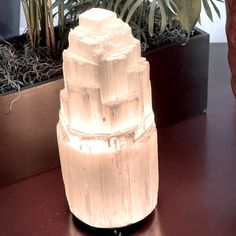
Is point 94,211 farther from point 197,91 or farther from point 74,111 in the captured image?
point 197,91

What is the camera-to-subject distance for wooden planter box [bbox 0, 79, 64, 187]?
851 mm

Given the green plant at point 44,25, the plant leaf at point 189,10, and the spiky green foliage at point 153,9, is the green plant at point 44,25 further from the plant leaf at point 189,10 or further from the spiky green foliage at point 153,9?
the plant leaf at point 189,10

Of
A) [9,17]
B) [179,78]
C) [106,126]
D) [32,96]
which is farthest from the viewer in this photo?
[9,17]

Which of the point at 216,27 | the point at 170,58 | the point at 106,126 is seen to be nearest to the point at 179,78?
the point at 170,58

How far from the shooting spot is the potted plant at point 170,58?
36.7 inches

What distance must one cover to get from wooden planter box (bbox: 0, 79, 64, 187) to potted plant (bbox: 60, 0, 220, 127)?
148 mm

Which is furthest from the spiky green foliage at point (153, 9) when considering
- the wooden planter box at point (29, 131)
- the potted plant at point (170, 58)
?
the wooden planter box at point (29, 131)

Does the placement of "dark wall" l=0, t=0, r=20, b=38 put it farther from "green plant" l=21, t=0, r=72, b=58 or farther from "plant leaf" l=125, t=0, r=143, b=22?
"plant leaf" l=125, t=0, r=143, b=22

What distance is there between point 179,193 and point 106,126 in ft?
0.67

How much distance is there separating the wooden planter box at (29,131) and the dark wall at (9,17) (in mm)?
464

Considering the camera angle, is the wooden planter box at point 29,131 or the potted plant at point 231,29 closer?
the potted plant at point 231,29

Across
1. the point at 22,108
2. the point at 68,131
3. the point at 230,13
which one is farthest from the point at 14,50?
the point at 230,13

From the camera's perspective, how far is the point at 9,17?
4.37 feet

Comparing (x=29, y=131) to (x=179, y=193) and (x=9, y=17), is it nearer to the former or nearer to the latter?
(x=179, y=193)
